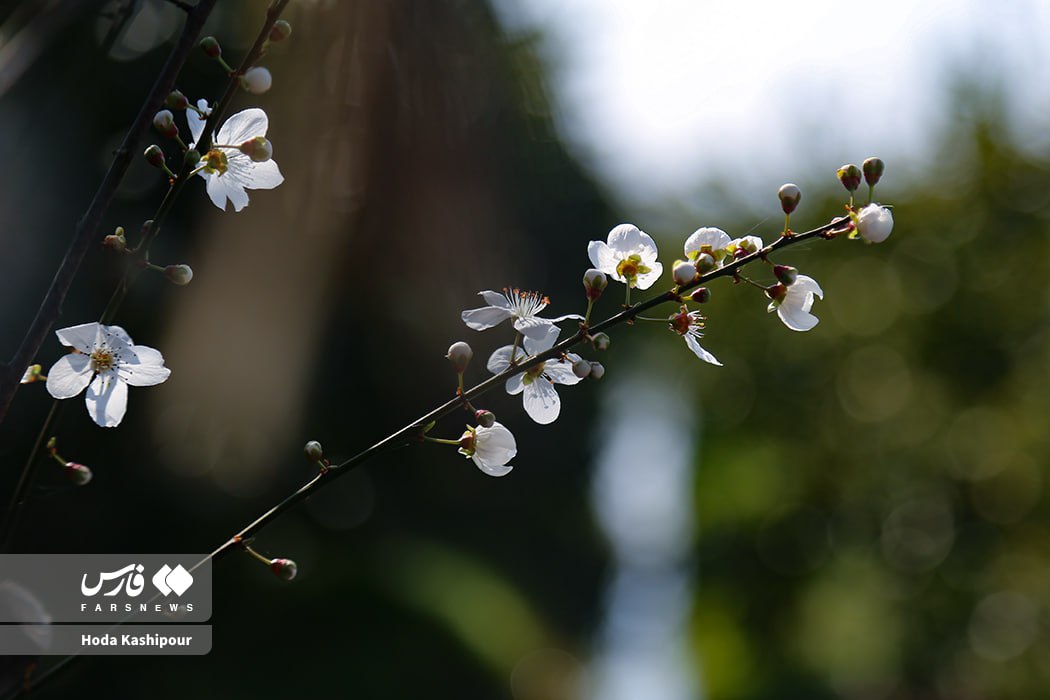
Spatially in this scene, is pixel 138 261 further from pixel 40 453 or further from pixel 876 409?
pixel 876 409

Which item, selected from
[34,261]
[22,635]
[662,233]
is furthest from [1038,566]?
[22,635]

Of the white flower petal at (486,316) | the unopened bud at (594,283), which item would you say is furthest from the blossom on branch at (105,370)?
the unopened bud at (594,283)

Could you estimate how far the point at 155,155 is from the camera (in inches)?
34.1

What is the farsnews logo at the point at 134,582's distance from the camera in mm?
1041

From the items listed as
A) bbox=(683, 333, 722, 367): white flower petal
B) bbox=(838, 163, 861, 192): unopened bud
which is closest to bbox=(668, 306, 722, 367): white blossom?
bbox=(683, 333, 722, 367): white flower petal

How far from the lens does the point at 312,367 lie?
5.83m

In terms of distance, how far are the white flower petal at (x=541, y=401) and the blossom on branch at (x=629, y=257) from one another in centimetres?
16

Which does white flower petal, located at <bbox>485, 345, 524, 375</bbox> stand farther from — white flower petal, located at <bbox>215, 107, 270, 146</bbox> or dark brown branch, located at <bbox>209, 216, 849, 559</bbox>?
white flower petal, located at <bbox>215, 107, 270, 146</bbox>

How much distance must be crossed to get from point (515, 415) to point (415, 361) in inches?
35.3

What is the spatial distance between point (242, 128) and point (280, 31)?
138mm

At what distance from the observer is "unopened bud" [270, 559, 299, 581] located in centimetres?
92

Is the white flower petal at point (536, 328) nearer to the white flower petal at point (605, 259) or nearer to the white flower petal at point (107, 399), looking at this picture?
the white flower petal at point (605, 259)

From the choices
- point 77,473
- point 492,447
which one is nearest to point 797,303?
point 492,447

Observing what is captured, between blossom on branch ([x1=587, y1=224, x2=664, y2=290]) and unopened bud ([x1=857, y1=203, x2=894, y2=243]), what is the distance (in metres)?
0.25
